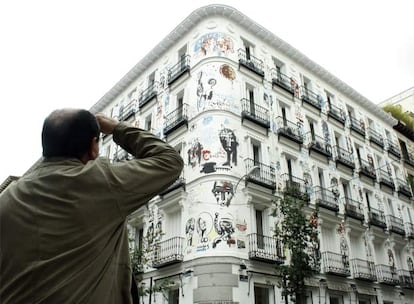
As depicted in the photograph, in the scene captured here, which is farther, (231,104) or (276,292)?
(231,104)

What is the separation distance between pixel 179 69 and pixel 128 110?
18.6 ft

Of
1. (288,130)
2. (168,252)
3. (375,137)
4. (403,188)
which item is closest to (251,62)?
(288,130)

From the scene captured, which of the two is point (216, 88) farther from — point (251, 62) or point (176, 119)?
point (251, 62)

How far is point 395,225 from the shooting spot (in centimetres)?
2370

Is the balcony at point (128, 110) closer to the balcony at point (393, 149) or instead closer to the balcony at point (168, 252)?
the balcony at point (168, 252)

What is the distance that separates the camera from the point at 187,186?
15852 millimetres

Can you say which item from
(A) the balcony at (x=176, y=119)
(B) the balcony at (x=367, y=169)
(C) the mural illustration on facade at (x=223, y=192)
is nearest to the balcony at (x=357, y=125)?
(B) the balcony at (x=367, y=169)

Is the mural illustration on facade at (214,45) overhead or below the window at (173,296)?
overhead

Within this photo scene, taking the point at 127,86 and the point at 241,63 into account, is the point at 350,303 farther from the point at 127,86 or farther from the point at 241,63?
the point at 127,86

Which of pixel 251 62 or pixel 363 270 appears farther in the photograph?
pixel 251 62

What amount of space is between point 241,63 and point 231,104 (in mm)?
2728

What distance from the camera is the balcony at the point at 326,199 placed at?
18.1 m

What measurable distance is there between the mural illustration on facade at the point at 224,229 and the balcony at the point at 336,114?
12.1m

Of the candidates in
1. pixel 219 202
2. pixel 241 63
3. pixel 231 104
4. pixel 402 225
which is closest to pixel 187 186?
pixel 219 202
